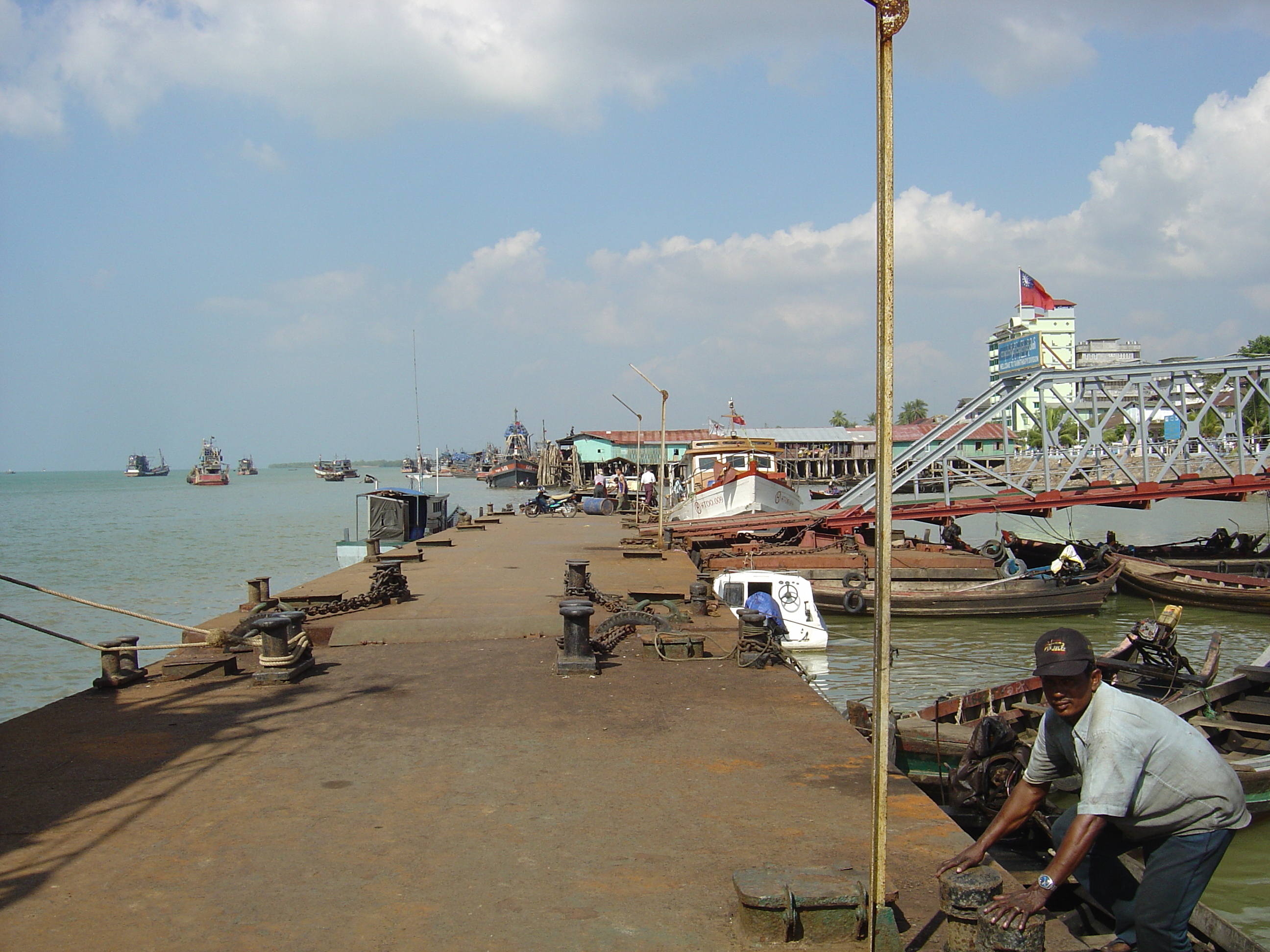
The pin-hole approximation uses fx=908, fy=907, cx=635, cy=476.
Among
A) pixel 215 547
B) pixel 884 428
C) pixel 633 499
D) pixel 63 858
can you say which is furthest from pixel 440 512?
pixel 884 428

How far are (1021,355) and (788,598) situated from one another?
27007 mm

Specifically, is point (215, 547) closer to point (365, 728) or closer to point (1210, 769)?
point (365, 728)

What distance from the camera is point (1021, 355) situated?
3847 cm

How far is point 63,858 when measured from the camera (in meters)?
4.47

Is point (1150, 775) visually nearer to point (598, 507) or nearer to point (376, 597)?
point (376, 597)

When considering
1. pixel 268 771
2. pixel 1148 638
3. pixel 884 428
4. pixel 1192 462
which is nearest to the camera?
pixel 884 428

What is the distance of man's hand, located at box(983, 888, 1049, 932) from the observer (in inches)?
128

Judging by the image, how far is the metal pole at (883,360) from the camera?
3.31 metres

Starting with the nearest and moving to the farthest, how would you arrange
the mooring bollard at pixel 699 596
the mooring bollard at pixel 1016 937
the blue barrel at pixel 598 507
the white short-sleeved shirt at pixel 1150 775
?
the mooring bollard at pixel 1016 937 < the white short-sleeved shirt at pixel 1150 775 < the mooring bollard at pixel 699 596 < the blue barrel at pixel 598 507

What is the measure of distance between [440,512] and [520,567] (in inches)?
647

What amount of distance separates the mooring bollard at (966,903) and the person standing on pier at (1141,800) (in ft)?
0.24

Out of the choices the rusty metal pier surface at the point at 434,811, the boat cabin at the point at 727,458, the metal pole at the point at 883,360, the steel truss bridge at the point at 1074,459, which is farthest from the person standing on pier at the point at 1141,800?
the boat cabin at the point at 727,458

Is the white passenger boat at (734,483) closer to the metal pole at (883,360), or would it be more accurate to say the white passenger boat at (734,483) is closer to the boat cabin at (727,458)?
the boat cabin at (727,458)

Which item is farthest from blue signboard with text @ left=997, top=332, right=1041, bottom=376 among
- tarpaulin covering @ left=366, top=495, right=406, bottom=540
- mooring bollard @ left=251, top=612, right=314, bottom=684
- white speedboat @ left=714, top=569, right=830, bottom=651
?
mooring bollard @ left=251, top=612, right=314, bottom=684
